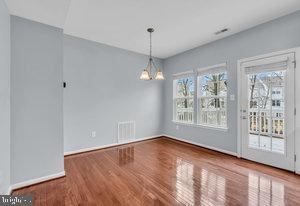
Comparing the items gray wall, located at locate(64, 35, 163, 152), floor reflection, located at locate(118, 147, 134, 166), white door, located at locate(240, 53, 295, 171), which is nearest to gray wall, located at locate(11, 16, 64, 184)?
gray wall, located at locate(64, 35, 163, 152)

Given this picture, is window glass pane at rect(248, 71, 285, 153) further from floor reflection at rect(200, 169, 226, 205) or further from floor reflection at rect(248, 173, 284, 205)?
floor reflection at rect(200, 169, 226, 205)

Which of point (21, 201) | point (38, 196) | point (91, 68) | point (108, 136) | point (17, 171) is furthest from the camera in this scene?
point (108, 136)

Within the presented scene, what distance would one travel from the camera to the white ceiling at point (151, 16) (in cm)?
230

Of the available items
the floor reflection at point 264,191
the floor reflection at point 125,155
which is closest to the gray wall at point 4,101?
the floor reflection at point 125,155

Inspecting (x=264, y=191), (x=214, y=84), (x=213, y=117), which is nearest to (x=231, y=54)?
(x=214, y=84)

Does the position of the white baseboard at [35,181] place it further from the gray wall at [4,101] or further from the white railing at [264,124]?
the white railing at [264,124]

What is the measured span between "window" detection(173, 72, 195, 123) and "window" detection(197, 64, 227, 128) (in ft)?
1.06

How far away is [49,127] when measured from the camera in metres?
2.53

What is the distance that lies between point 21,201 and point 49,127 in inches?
44.0

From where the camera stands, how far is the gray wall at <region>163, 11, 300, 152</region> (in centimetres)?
281

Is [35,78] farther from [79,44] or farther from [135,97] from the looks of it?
[135,97]

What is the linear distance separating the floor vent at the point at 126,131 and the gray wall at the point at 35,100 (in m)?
1.96

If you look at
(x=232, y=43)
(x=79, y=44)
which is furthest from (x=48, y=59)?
(x=232, y=43)

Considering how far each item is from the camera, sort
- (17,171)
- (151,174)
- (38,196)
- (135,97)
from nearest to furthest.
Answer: (38,196) < (17,171) < (151,174) < (135,97)
